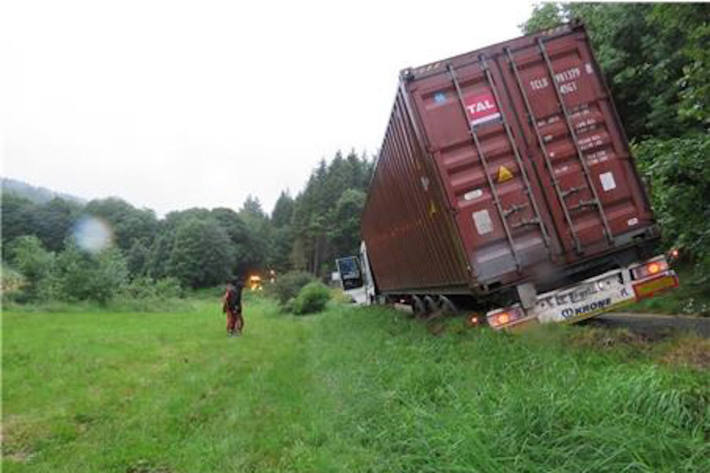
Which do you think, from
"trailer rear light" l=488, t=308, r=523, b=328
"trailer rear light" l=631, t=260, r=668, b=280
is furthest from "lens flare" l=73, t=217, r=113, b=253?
"trailer rear light" l=631, t=260, r=668, b=280

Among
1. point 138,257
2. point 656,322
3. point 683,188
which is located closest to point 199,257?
point 138,257

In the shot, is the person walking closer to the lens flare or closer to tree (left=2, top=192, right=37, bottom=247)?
tree (left=2, top=192, right=37, bottom=247)

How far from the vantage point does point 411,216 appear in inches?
459

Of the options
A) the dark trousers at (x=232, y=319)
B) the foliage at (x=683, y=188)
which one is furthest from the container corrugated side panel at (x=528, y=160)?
the dark trousers at (x=232, y=319)

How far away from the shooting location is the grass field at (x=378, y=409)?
3516mm

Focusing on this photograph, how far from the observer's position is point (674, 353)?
6.03 metres

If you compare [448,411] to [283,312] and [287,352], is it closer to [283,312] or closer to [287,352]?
[287,352]

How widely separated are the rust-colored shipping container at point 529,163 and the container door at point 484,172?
13 mm

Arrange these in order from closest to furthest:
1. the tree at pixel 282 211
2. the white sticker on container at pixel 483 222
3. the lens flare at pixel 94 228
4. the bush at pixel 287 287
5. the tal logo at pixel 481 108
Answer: the white sticker on container at pixel 483 222 < the tal logo at pixel 481 108 < the bush at pixel 287 287 < the lens flare at pixel 94 228 < the tree at pixel 282 211

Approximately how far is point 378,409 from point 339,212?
251ft

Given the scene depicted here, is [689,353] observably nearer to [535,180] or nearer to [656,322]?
[535,180]

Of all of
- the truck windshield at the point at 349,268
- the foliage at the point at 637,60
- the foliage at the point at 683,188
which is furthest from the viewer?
the truck windshield at the point at 349,268

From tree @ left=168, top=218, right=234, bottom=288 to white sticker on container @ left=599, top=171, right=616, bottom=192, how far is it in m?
81.4

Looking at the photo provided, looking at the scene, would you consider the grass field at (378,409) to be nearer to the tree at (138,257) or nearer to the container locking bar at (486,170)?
the container locking bar at (486,170)
